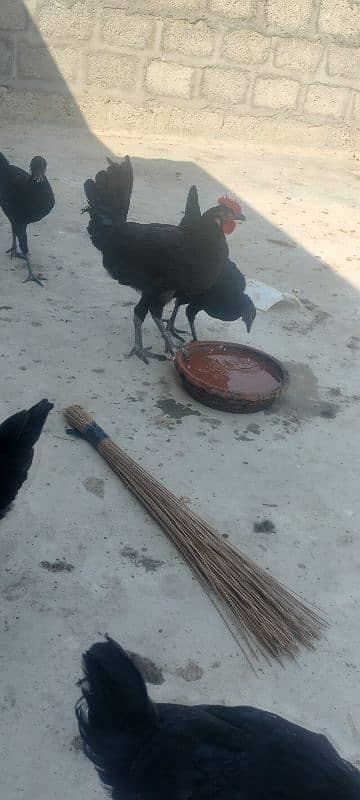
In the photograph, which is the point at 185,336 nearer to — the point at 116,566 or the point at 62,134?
the point at 116,566

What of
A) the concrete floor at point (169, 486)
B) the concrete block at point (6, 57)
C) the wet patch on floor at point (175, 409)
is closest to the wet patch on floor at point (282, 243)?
the concrete floor at point (169, 486)

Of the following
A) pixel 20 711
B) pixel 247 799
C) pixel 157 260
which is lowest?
pixel 20 711

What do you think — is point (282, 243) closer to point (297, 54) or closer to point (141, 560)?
point (297, 54)

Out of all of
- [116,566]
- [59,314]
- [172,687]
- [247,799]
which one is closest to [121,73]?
[59,314]

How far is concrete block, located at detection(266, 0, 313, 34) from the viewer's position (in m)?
9.69

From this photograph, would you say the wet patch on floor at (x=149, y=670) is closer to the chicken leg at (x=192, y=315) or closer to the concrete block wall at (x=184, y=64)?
the chicken leg at (x=192, y=315)

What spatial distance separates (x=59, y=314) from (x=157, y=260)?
1.07 m

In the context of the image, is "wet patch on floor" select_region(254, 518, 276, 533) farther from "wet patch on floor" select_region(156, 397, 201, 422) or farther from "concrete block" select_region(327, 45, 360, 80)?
"concrete block" select_region(327, 45, 360, 80)

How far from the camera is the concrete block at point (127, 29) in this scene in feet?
31.2

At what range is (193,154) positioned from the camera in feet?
32.5

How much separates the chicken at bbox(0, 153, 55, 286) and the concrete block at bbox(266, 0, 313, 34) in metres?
5.38

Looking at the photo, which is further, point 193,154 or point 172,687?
point 193,154

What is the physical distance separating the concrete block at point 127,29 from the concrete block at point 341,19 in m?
2.28

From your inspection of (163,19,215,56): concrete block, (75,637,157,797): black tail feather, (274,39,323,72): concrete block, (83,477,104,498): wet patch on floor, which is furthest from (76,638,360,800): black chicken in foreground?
(274,39,323,72): concrete block
